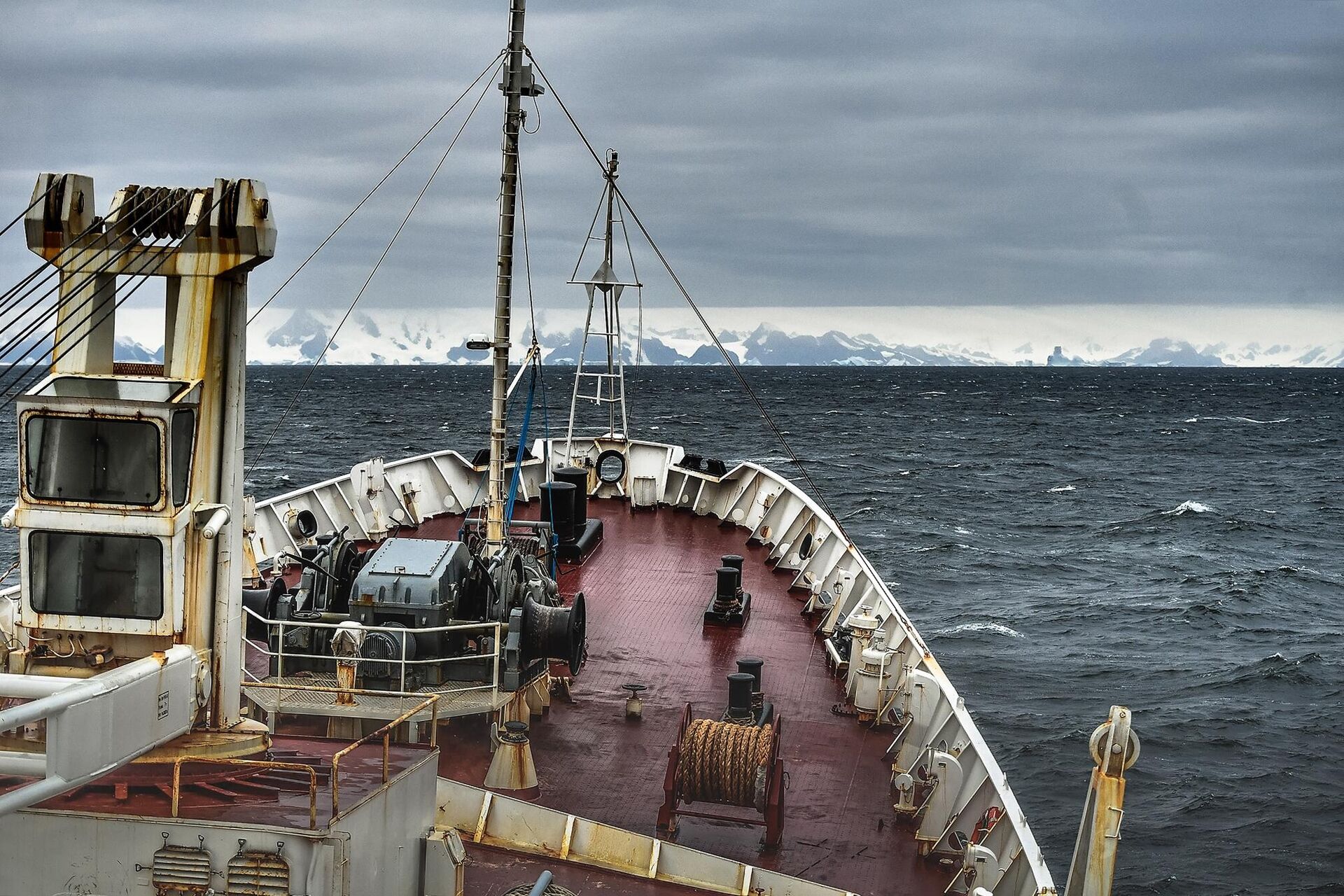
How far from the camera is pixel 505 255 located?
63.6 feet

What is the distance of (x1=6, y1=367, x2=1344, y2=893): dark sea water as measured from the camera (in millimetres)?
24594

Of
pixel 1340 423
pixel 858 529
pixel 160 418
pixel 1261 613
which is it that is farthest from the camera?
pixel 1340 423

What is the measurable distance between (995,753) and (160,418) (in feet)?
69.0

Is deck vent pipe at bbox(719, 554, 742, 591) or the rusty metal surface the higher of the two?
deck vent pipe at bbox(719, 554, 742, 591)

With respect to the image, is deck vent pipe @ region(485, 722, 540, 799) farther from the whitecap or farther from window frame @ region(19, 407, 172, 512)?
the whitecap

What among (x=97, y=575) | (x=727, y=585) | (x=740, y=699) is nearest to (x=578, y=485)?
(x=727, y=585)

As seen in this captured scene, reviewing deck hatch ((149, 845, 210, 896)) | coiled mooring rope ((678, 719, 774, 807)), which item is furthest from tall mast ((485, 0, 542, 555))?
deck hatch ((149, 845, 210, 896))

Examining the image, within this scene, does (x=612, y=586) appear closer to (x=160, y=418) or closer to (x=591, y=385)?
(x=160, y=418)

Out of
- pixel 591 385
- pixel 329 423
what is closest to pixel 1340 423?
pixel 591 385

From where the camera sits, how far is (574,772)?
1541cm

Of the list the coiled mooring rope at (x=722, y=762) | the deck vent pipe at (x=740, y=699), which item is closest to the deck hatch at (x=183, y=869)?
the coiled mooring rope at (x=722, y=762)

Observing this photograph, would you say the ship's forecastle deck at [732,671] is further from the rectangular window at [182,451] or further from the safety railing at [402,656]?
the rectangular window at [182,451]

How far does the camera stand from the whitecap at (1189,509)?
6294 cm

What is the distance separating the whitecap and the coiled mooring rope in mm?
53474
